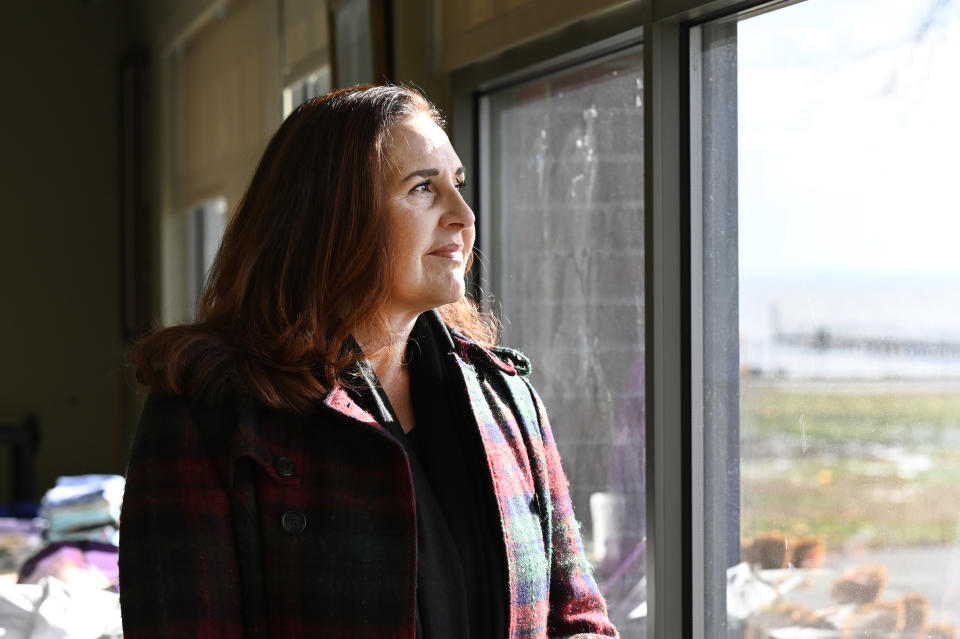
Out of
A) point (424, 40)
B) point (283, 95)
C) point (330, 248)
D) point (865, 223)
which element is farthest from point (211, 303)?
point (283, 95)

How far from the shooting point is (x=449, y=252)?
1.40 meters

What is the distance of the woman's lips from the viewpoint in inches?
54.9

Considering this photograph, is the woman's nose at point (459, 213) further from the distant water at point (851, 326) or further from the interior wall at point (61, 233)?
the interior wall at point (61, 233)

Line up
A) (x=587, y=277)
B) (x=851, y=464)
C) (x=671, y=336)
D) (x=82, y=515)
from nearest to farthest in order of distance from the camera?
(x=851, y=464), (x=671, y=336), (x=587, y=277), (x=82, y=515)

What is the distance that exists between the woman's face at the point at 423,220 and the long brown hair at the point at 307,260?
2 centimetres

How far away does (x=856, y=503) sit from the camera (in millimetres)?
1718

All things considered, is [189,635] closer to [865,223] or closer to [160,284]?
[865,223]

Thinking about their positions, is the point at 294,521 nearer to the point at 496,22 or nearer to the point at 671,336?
the point at 671,336

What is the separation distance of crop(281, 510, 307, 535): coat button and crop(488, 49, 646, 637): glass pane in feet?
3.72

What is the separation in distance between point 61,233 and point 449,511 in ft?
17.1

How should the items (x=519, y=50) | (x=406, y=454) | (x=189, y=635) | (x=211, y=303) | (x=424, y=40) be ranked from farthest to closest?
(x=424, y=40)
(x=519, y=50)
(x=211, y=303)
(x=406, y=454)
(x=189, y=635)

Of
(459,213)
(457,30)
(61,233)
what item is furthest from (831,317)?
(61,233)

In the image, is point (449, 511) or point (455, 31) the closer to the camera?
point (449, 511)

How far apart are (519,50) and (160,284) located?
3.70m
